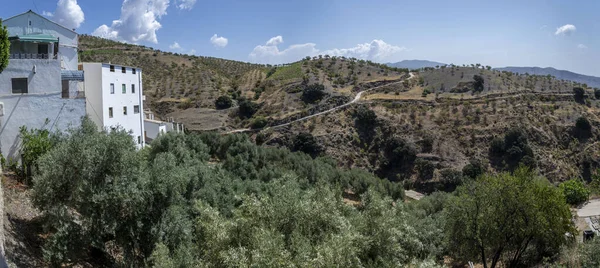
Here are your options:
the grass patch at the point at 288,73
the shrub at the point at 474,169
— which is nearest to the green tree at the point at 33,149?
the shrub at the point at 474,169

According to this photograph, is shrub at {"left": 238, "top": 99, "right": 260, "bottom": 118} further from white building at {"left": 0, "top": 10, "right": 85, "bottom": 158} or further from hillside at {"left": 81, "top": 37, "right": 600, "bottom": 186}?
white building at {"left": 0, "top": 10, "right": 85, "bottom": 158}

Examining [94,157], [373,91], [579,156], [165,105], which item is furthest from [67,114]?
[579,156]

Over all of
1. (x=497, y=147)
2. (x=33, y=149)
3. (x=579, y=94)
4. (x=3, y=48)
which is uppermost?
(x=3, y=48)

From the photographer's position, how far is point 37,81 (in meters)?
21.5

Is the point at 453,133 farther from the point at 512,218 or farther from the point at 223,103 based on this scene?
the point at 512,218

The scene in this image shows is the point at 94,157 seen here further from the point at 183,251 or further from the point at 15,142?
the point at 15,142

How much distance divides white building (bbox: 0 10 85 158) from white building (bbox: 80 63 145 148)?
3.27 ft

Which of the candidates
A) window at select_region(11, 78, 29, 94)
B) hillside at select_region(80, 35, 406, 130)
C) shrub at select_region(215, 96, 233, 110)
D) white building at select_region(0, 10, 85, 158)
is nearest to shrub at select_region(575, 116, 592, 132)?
hillside at select_region(80, 35, 406, 130)

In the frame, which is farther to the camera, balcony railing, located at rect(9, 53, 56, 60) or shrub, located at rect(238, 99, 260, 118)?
shrub, located at rect(238, 99, 260, 118)

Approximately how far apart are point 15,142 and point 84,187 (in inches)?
447

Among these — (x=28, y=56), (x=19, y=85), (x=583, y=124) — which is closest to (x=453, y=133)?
(x=583, y=124)

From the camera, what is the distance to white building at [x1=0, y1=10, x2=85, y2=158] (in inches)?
792

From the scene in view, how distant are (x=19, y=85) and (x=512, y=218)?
25.7 m

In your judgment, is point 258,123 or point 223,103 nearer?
point 258,123
